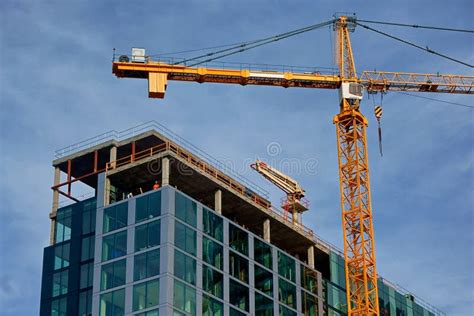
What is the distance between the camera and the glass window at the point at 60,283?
120m

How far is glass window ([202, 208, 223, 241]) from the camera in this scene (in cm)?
12031

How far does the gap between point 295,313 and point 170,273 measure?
24.2 metres

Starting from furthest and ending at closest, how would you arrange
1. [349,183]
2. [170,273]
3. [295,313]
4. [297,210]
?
[297,210], [349,183], [295,313], [170,273]

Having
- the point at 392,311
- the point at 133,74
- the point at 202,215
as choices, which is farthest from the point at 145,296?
the point at 392,311

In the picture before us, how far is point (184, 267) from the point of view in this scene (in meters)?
115

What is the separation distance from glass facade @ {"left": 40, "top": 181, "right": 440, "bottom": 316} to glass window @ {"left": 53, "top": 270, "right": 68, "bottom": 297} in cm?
10

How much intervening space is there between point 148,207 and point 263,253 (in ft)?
59.8

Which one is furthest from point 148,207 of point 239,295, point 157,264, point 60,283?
point 239,295

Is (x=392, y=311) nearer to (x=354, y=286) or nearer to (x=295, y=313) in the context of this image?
(x=354, y=286)

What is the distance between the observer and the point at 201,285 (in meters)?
116

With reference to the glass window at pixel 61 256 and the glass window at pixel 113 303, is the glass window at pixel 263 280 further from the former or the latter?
the glass window at pixel 61 256

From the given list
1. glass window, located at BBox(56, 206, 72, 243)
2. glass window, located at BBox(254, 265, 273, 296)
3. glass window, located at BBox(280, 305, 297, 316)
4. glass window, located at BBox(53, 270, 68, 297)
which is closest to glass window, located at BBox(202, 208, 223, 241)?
glass window, located at BBox(254, 265, 273, 296)

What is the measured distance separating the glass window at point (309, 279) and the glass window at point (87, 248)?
27869mm

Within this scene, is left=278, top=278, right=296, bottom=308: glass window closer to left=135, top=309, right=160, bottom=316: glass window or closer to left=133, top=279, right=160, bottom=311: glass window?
left=133, top=279, right=160, bottom=311: glass window
